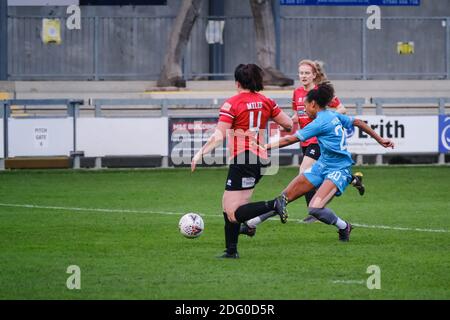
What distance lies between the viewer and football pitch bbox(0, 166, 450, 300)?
1051 cm

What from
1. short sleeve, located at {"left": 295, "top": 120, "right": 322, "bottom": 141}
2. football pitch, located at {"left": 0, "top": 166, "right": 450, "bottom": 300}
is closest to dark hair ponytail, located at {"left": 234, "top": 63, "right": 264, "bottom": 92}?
short sleeve, located at {"left": 295, "top": 120, "right": 322, "bottom": 141}

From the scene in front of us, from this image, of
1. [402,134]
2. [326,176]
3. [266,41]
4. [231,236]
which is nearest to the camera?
[231,236]

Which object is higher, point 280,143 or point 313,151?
point 280,143

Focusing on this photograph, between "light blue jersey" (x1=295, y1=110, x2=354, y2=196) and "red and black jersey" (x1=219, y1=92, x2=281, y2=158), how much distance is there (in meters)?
1.00

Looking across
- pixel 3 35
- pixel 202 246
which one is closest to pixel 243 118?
pixel 202 246

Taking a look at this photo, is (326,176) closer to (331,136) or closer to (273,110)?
(331,136)

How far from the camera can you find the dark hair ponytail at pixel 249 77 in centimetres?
1248

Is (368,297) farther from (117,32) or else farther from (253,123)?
(117,32)

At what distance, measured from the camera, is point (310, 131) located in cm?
1324

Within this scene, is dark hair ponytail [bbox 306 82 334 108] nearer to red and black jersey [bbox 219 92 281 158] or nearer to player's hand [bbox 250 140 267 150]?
red and black jersey [bbox 219 92 281 158]

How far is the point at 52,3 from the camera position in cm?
3306

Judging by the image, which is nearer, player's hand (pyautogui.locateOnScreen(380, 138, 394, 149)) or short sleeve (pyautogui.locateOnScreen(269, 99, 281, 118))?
short sleeve (pyautogui.locateOnScreen(269, 99, 281, 118))

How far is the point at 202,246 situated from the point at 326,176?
149 centimetres

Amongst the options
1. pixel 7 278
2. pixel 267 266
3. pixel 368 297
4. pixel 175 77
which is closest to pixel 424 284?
pixel 368 297
